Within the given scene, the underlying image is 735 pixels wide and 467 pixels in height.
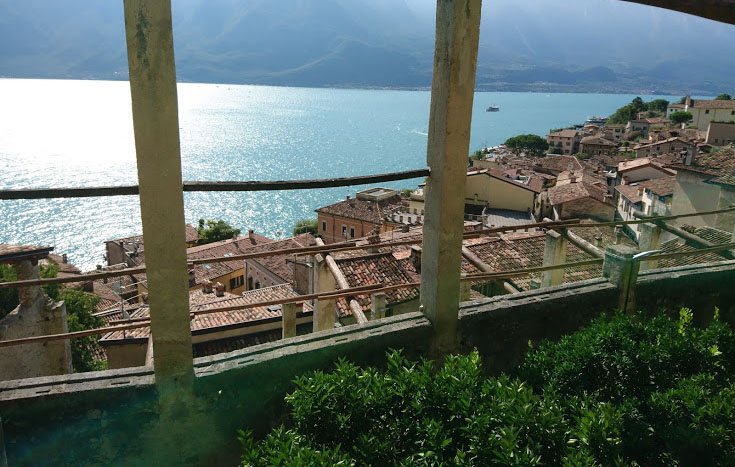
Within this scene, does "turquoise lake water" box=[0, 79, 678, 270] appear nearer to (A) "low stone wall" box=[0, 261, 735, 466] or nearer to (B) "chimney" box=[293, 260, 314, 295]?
(B) "chimney" box=[293, 260, 314, 295]

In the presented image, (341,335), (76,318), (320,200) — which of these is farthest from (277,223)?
(341,335)

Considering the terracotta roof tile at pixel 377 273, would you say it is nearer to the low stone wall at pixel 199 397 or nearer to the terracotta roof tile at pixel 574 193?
the low stone wall at pixel 199 397

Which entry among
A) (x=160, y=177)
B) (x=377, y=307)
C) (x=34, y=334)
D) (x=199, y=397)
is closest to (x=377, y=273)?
(x=377, y=307)

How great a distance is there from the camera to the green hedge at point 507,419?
2.39m

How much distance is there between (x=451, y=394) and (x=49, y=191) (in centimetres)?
222

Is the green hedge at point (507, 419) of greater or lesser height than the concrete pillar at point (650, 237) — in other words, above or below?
above

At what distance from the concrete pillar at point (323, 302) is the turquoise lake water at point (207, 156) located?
14.5 m

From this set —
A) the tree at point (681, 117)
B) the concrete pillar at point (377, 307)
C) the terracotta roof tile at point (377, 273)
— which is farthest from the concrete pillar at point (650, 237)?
the tree at point (681, 117)

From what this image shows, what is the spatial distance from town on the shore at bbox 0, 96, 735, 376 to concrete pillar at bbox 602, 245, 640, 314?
4.98 ft

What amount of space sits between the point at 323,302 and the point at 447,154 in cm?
679

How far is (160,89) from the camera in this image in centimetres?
268

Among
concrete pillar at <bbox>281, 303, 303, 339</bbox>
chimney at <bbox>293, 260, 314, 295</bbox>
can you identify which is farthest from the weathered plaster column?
chimney at <bbox>293, 260, 314, 295</bbox>

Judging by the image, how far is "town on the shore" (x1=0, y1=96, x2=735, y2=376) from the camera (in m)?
13.1

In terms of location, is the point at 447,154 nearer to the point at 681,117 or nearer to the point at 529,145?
the point at 681,117
